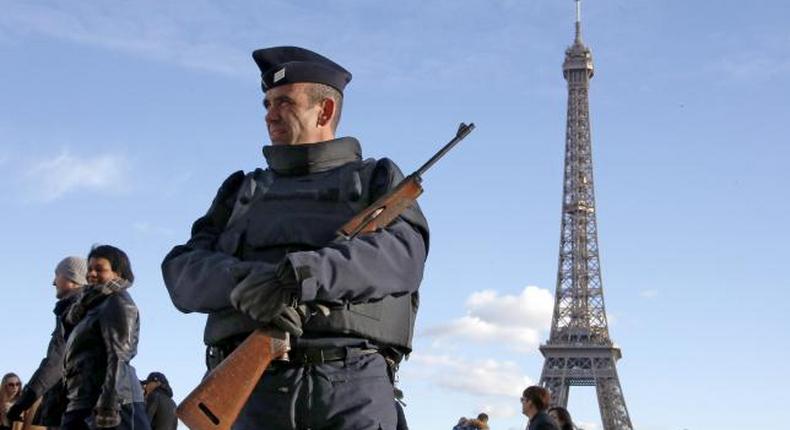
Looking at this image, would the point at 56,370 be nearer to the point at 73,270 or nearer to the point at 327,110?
the point at 73,270

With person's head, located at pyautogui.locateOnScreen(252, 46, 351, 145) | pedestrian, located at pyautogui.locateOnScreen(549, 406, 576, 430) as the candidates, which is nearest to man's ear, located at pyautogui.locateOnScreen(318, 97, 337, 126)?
person's head, located at pyautogui.locateOnScreen(252, 46, 351, 145)

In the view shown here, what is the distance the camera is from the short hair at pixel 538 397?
11.6 metres

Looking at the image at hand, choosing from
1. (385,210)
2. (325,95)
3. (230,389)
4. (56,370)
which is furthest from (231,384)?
(56,370)

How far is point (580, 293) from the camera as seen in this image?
257 ft

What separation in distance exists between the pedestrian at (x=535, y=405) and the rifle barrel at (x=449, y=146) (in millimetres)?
7600

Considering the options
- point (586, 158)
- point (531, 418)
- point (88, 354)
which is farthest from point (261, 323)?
point (586, 158)

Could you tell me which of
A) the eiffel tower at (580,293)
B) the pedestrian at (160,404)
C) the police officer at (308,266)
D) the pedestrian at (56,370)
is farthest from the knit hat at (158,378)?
the eiffel tower at (580,293)

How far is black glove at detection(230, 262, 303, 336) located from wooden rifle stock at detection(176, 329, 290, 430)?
8 centimetres

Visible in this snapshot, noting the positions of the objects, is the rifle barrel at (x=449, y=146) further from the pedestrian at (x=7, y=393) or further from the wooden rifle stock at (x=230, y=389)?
the pedestrian at (x=7, y=393)

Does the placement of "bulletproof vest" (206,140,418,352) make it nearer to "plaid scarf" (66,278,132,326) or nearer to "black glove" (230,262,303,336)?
"black glove" (230,262,303,336)

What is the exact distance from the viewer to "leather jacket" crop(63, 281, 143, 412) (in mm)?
6852

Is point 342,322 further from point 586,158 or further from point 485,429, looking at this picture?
point 586,158

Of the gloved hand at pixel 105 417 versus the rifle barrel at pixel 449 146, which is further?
the gloved hand at pixel 105 417

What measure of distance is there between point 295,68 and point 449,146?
0.58 m
